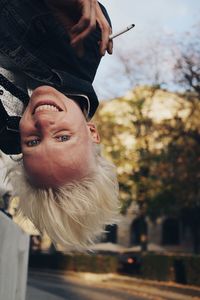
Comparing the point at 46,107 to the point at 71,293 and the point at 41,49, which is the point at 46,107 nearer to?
the point at 41,49

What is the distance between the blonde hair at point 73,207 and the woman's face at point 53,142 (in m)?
0.04

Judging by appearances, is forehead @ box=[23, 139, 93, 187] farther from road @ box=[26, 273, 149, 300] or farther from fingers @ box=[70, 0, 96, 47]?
road @ box=[26, 273, 149, 300]

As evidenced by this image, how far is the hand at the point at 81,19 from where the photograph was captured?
1398mm

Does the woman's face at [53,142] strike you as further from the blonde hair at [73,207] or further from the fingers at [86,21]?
the fingers at [86,21]

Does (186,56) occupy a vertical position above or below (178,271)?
above

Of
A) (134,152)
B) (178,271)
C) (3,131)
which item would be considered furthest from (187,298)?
(3,131)

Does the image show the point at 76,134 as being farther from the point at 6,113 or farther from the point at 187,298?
the point at 187,298

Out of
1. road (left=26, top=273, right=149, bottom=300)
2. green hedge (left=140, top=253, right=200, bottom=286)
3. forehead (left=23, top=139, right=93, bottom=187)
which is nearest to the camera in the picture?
forehead (left=23, top=139, right=93, bottom=187)

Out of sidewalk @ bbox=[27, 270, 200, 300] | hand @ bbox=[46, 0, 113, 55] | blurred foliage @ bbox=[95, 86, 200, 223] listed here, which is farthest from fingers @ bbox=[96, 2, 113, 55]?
blurred foliage @ bbox=[95, 86, 200, 223]

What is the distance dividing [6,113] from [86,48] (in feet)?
1.21

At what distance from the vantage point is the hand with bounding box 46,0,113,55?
1.40 meters

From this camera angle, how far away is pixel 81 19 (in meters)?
1.39

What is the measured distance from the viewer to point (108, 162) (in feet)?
4.90

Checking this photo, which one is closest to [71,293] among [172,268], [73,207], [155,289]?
[155,289]
